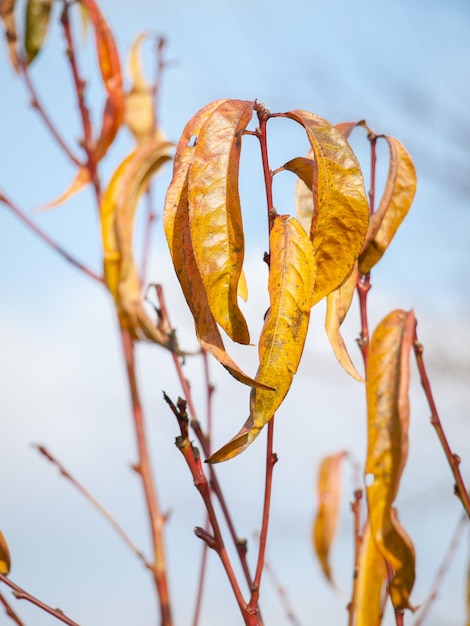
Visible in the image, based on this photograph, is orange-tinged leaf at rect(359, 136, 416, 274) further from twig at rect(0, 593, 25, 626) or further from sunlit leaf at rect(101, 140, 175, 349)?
twig at rect(0, 593, 25, 626)

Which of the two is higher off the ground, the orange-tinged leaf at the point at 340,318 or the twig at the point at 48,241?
the twig at the point at 48,241

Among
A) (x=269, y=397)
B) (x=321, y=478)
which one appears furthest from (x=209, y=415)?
(x=269, y=397)

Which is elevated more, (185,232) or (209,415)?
(209,415)

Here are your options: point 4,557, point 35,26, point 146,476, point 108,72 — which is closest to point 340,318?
point 4,557

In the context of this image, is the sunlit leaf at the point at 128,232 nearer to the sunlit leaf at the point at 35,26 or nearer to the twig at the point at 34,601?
the twig at the point at 34,601

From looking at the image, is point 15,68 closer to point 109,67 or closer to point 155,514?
point 109,67

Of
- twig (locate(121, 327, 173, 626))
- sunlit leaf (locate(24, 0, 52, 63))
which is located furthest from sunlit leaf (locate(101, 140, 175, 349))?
sunlit leaf (locate(24, 0, 52, 63))

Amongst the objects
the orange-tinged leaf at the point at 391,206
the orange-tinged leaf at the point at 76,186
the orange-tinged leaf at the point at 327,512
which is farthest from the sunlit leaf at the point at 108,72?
the orange-tinged leaf at the point at 327,512
